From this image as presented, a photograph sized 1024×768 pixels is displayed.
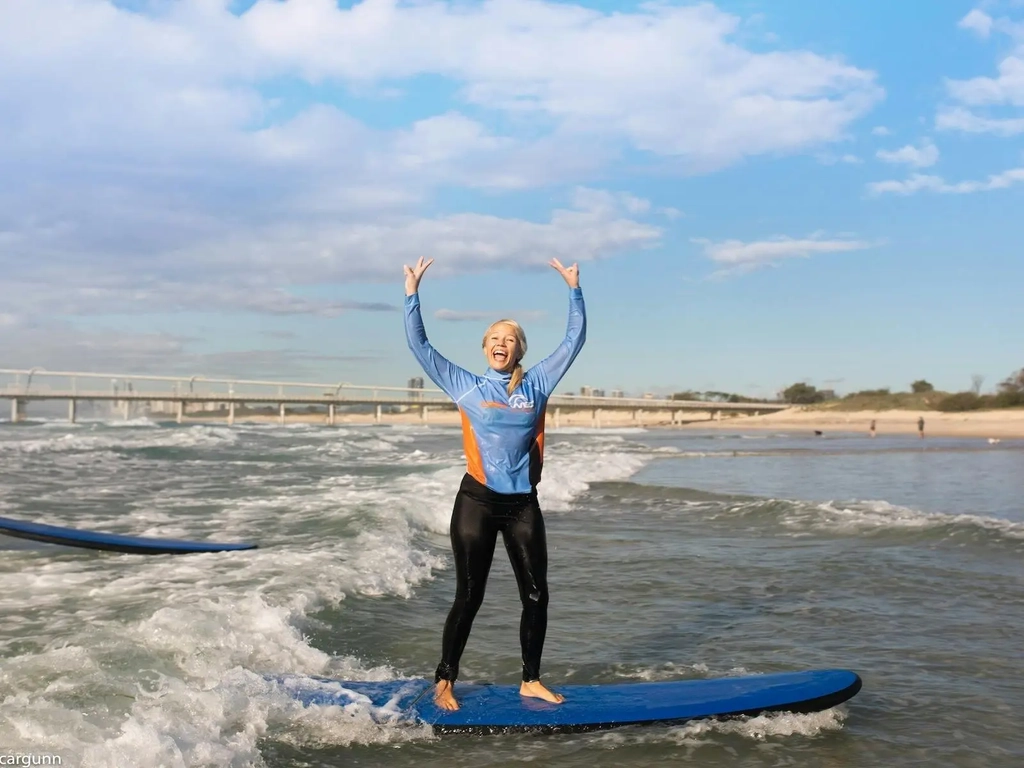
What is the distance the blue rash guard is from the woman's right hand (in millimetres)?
34

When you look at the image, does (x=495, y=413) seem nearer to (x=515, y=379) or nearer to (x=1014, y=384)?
(x=515, y=379)

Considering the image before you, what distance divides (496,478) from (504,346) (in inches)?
23.2

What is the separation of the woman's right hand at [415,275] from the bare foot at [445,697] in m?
1.79

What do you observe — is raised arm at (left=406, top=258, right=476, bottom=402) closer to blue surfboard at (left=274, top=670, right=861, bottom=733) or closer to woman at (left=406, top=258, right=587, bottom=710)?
woman at (left=406, top=258, right=587, bottom=710)

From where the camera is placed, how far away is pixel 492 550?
3.70 meters

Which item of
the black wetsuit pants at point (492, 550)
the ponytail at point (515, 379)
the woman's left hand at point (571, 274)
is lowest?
the black wetsuit pants at point (492, 550)

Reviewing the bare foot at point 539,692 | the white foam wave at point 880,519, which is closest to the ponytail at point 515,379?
the bare foot at point 539,692

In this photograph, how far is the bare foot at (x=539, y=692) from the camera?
3.78 m

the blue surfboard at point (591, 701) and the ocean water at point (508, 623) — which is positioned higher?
the blue surfboard at point (591, 701)

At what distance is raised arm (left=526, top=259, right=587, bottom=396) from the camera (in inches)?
150

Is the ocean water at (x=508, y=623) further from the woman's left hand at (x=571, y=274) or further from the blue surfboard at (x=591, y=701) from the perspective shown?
the woman's left hand at (x=571, y=274)

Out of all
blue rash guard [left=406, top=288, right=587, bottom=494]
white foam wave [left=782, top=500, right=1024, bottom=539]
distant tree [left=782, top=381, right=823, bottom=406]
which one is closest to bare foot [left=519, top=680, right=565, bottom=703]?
blue rash guard [left=406, top=288, right=587, bottom=494]

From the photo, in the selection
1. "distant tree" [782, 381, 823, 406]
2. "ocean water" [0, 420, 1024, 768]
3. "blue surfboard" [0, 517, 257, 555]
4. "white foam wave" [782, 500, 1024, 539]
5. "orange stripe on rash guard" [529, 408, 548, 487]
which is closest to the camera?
"ocean water" [0, 420, 1024, 768]

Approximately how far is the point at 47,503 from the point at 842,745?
1168 centimetres
